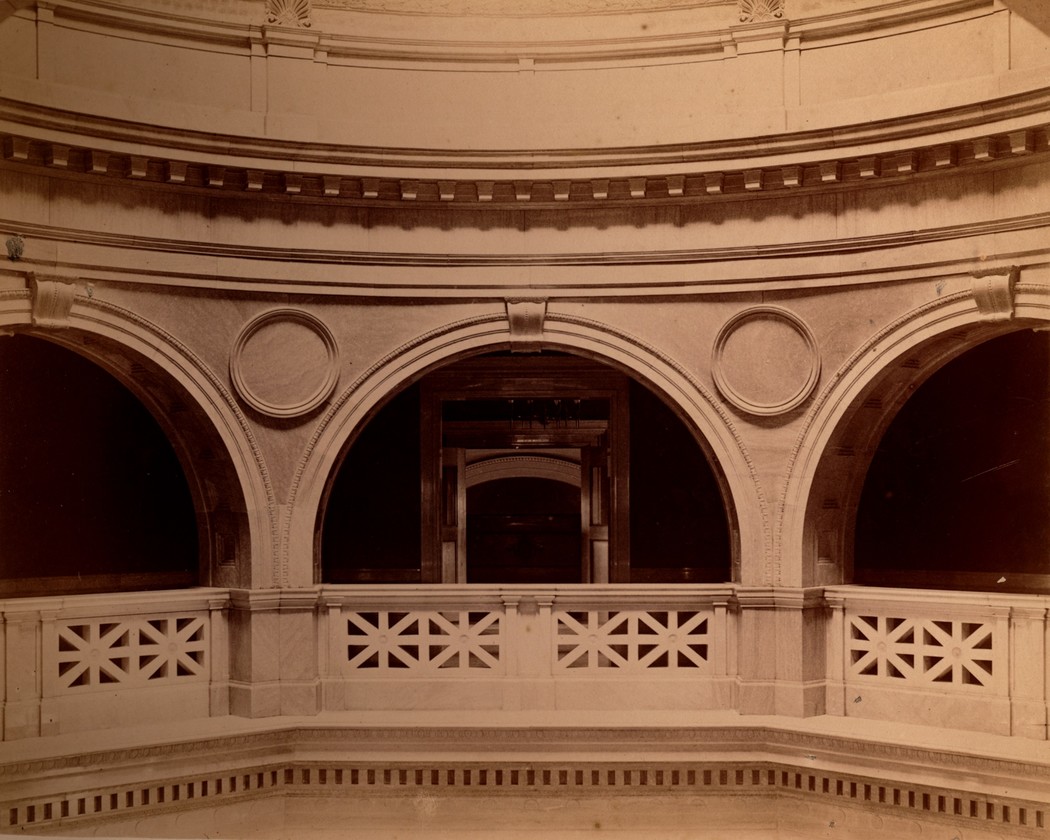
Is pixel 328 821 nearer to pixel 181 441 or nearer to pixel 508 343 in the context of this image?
pixel 181 441

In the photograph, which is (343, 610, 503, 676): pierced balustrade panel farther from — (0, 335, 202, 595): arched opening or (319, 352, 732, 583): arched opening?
(319, 352, 732, 583): arched opening

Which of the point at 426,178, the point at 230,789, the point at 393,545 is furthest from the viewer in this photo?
the point at 393,545

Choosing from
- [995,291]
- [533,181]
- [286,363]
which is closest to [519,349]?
[533,181]

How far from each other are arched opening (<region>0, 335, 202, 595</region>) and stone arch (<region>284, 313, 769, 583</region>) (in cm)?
202

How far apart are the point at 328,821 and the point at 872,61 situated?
8125 millimetres

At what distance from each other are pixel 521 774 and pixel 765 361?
13.7ft

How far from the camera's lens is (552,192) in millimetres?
10922

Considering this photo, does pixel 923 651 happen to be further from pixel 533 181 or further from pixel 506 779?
pixel 533 181

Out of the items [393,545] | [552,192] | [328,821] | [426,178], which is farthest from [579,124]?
[328,821]

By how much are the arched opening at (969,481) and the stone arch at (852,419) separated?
5.44 ft

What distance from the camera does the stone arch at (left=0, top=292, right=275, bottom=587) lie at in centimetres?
1030

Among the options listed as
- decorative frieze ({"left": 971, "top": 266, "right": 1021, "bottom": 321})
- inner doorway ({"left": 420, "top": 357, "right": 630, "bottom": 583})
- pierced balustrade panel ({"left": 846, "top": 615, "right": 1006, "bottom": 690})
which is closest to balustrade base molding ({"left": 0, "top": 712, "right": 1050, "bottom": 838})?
pierced balustrade panel ({"left": 846, "top": 615, "right": 1006, "bottom": 690})

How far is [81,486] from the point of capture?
12414 mm

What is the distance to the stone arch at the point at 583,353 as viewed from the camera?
35.8 feet
